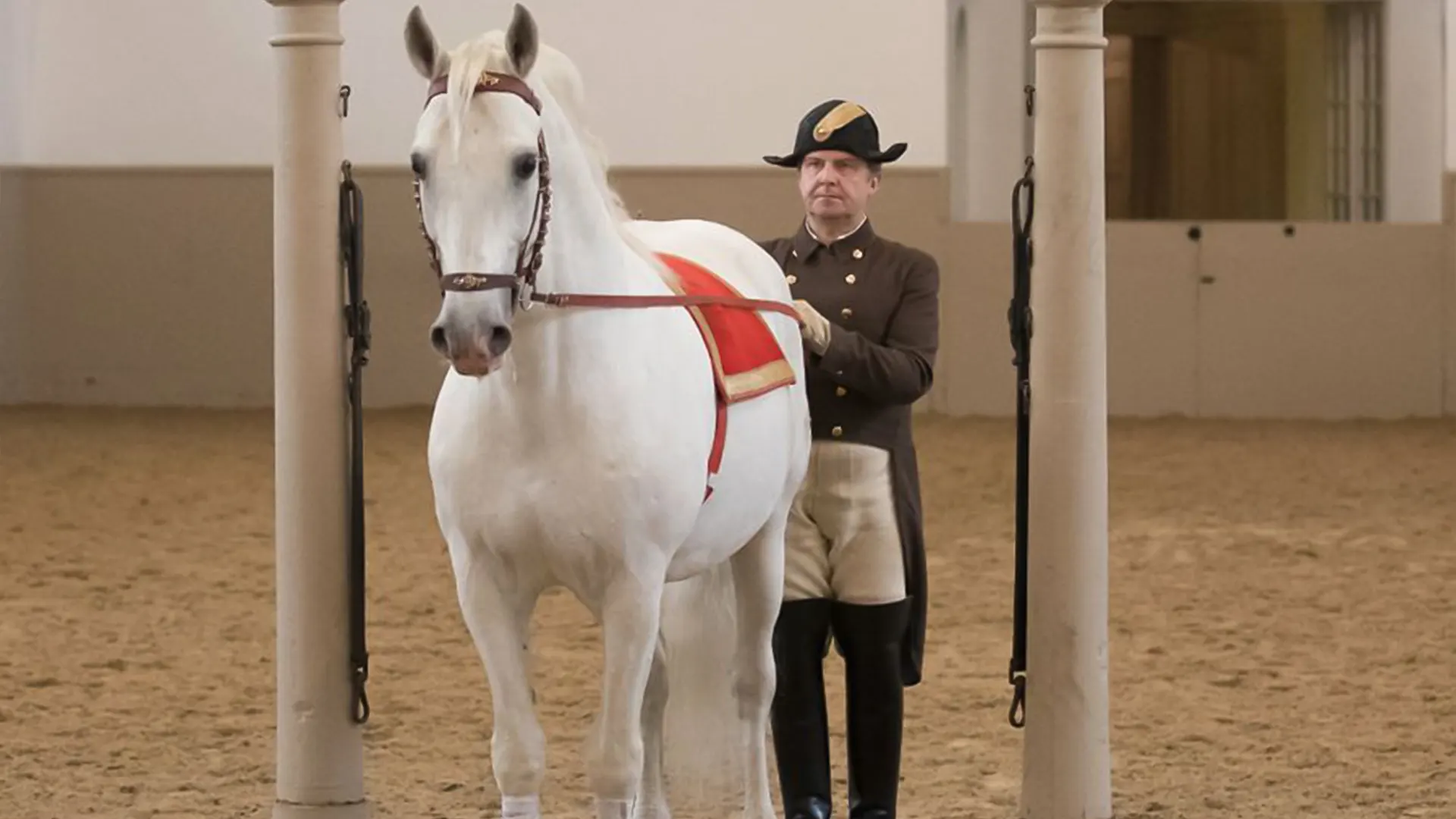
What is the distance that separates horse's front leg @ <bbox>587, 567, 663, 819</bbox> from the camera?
3.13 metres

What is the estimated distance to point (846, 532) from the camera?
3.91 m

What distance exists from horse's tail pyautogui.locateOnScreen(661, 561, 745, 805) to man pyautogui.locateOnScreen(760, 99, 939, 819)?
0.49 feet

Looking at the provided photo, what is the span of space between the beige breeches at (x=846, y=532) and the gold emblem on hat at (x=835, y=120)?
56 centimetres

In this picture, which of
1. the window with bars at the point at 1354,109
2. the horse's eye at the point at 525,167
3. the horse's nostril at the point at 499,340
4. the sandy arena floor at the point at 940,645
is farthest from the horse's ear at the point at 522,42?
the window with bars at the point at 1354,109

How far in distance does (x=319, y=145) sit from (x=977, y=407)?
29.8 feet

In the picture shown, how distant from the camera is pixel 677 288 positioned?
138 inches

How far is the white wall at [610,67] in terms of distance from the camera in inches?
491

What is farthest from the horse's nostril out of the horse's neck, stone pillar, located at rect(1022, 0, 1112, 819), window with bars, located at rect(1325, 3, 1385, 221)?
window with bars, located at rect(1325, 3, 1385, 221)

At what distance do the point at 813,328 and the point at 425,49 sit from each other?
1023mm

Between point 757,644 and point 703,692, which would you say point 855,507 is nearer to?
point 757,644

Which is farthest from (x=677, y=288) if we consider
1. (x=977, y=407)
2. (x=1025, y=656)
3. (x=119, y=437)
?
(x=977, y=407)

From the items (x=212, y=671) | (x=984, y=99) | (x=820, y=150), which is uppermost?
(x=984, y=99)

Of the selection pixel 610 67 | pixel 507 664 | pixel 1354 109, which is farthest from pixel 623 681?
pixel 1354 109

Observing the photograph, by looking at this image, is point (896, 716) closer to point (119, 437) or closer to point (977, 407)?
point (119, 437)
